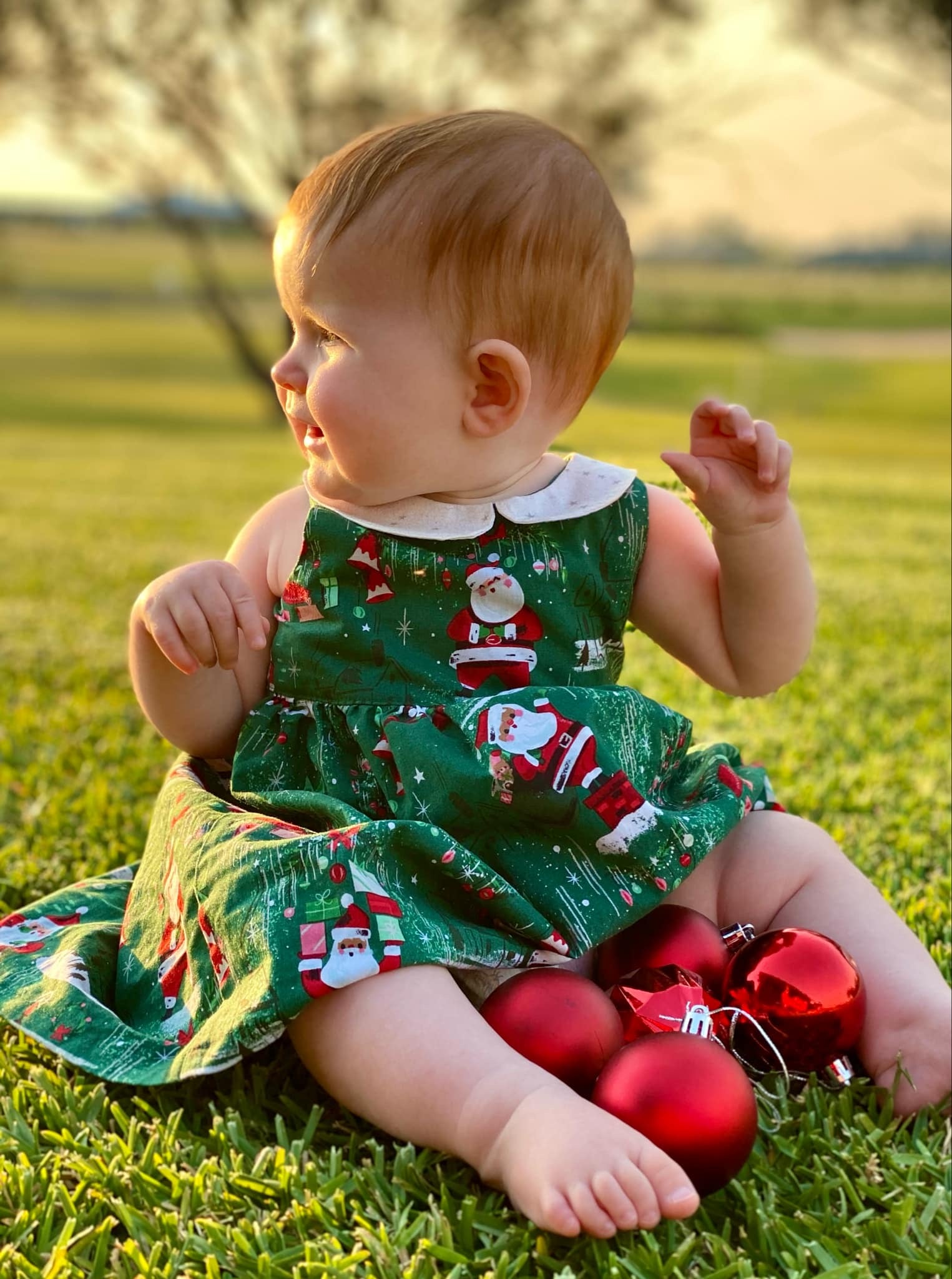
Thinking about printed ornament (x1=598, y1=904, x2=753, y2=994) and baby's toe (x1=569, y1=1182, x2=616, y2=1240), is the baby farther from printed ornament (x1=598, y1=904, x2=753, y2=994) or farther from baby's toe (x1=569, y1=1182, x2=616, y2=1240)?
baby's toe (x1=569, y1=1182, x2=616, y2=1240)

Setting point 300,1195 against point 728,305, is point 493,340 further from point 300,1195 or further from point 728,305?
point 728,305

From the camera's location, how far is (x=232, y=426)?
57.3 ft

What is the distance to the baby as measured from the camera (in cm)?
154

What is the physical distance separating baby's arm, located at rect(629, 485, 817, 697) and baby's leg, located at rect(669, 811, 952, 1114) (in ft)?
0.72

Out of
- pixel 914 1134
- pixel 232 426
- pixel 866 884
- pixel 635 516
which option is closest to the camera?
pixel 914 1134

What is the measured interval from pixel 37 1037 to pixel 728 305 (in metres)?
27.3

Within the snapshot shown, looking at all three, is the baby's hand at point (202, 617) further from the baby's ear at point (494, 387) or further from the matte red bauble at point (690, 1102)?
the matte red bauble at point (690, 1102)

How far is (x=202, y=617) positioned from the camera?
1674 mm

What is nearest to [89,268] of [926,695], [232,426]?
[232,426]

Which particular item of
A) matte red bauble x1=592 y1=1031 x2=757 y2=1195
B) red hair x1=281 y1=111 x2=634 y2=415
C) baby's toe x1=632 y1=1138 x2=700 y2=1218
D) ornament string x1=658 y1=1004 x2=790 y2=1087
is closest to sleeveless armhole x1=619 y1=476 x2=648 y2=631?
red hair x1=281 y1=111 x2=634 y2=415

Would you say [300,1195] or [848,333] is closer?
[300,1195]

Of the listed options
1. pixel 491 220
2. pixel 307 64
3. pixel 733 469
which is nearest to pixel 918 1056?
pixel 733 469

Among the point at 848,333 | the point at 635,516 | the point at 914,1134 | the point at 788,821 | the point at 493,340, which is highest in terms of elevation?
the point at 493,340

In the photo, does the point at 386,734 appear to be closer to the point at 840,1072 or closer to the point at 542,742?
the point at 542,742
